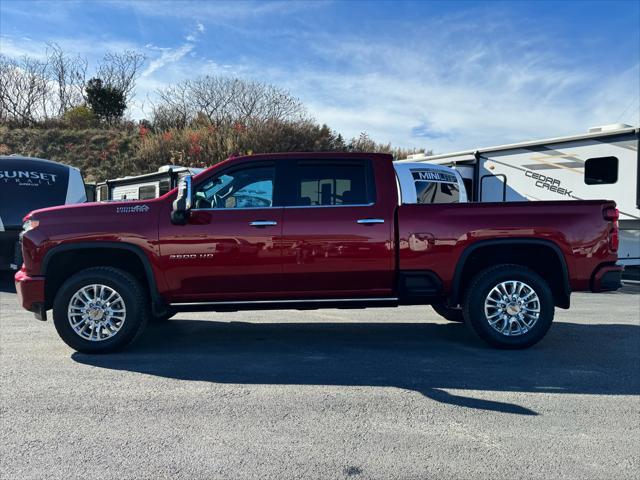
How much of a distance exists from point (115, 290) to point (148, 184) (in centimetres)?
935

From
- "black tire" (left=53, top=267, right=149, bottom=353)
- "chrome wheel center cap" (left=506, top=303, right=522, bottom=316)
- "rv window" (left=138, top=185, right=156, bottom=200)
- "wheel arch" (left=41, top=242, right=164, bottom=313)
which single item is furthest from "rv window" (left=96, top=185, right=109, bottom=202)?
"chrome wheel center cap" (left=506, top=303, right=522, bottom=316)

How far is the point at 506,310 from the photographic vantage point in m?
5.54

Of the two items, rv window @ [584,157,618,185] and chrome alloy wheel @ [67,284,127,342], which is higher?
rv window @ [584,157,618,185]

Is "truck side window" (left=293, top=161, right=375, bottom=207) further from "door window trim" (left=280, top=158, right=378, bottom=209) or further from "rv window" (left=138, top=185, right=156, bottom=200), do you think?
"rv window" (left=138, top=185, right=156, bottom=200)

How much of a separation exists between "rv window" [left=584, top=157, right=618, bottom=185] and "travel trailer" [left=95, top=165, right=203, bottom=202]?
27.4 ft

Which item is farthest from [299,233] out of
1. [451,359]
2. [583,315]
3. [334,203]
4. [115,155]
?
[115,155]

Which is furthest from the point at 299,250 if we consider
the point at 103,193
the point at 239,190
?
the point at 103,193

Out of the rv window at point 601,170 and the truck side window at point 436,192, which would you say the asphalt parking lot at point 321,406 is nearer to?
the truck side window at point 436,192

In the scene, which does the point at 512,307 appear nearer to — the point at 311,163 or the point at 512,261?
the point at 512,261

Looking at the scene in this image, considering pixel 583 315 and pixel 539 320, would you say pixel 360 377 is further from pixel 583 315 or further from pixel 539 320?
pixel 583 315

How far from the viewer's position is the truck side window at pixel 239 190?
5.43 metres

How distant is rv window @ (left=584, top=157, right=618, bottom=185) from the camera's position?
1065 cm

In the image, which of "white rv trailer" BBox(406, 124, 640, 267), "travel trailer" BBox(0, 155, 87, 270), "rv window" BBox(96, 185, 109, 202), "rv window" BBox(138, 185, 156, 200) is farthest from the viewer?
"rv window" BBox(96, 185, 109, 202)

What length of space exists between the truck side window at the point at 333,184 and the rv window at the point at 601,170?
24.2ft
